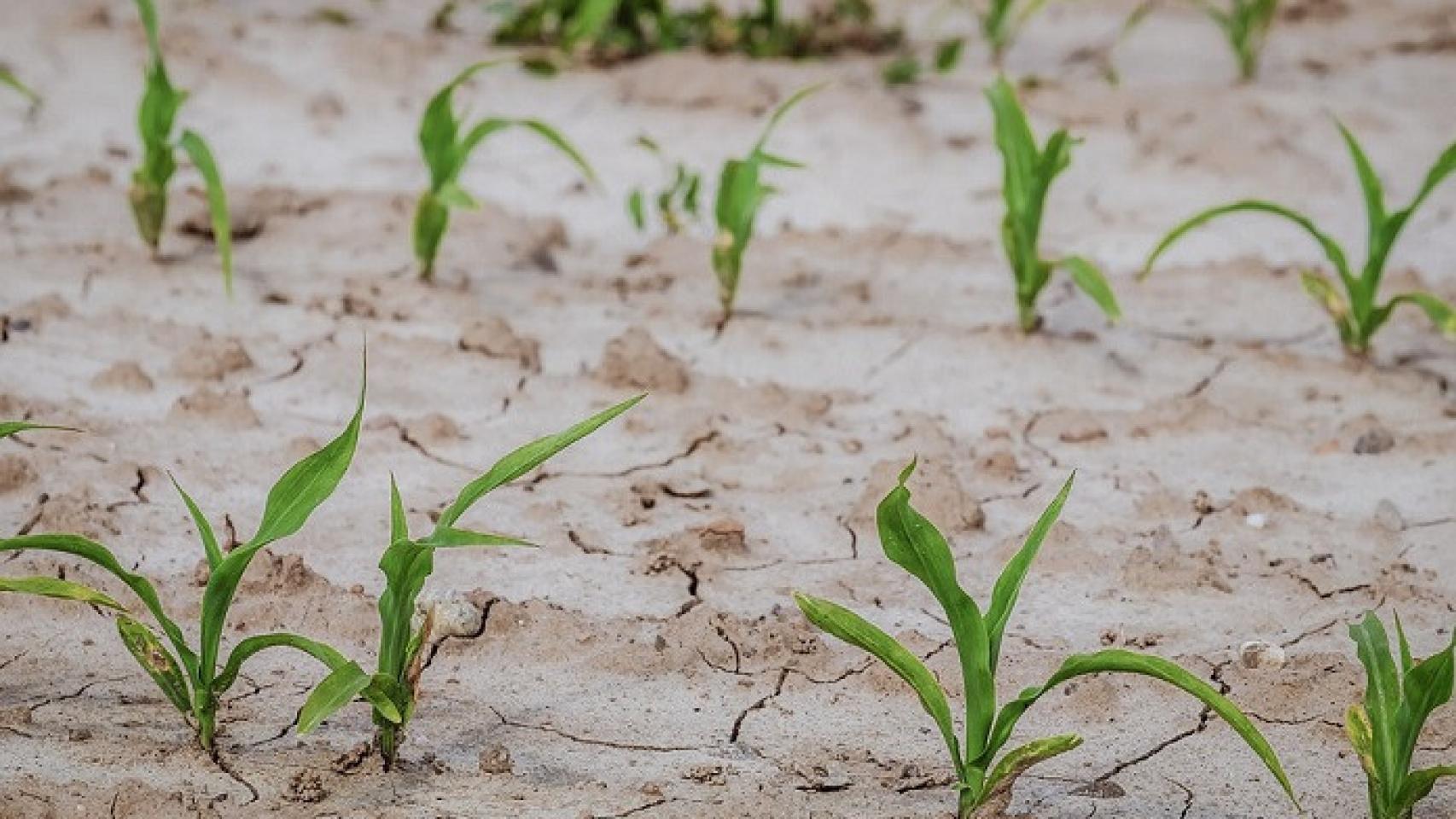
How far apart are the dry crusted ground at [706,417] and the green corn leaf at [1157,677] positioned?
0.65 ft

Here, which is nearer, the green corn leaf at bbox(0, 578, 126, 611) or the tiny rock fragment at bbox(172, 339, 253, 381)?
the green corn leaf at bbox(0, 578, 126, 611)

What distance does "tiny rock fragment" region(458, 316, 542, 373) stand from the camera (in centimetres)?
352

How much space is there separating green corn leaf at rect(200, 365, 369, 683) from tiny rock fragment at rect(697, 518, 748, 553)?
0.80 metres

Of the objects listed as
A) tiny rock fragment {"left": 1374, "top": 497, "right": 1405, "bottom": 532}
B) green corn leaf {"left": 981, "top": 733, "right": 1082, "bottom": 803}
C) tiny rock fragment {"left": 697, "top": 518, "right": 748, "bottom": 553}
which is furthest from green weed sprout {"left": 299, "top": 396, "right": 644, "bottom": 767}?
tiny rock fragment {"left": 1374, "top": 497, "right": 1405, "bottom": 532}

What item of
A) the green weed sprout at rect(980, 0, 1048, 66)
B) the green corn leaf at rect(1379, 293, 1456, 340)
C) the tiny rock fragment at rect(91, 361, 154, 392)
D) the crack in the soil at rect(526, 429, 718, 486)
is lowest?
the crack in the soil at rect(526, 429, 718, 486)

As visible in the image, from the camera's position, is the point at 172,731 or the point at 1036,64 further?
the point at 1036,64

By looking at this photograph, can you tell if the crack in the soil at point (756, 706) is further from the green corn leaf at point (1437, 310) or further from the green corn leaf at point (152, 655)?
the green corn leaf at point (1437, 310)

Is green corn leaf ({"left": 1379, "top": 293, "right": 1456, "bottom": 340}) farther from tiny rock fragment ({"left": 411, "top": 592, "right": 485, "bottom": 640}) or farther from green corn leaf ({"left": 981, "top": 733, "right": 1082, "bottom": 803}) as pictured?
tiny rock fragment ({"left": 411, "top": 592, "right": 485, "bottom": 640})

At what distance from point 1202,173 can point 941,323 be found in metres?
1.02

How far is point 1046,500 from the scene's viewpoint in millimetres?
3072

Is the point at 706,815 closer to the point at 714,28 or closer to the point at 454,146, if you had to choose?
the point at 454,146

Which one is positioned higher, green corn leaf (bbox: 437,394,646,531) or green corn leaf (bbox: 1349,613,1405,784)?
green corn leaf (bbox: 437,394,646,531)

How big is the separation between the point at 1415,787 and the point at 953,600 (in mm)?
549

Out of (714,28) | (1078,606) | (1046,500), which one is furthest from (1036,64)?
(1078,606)
